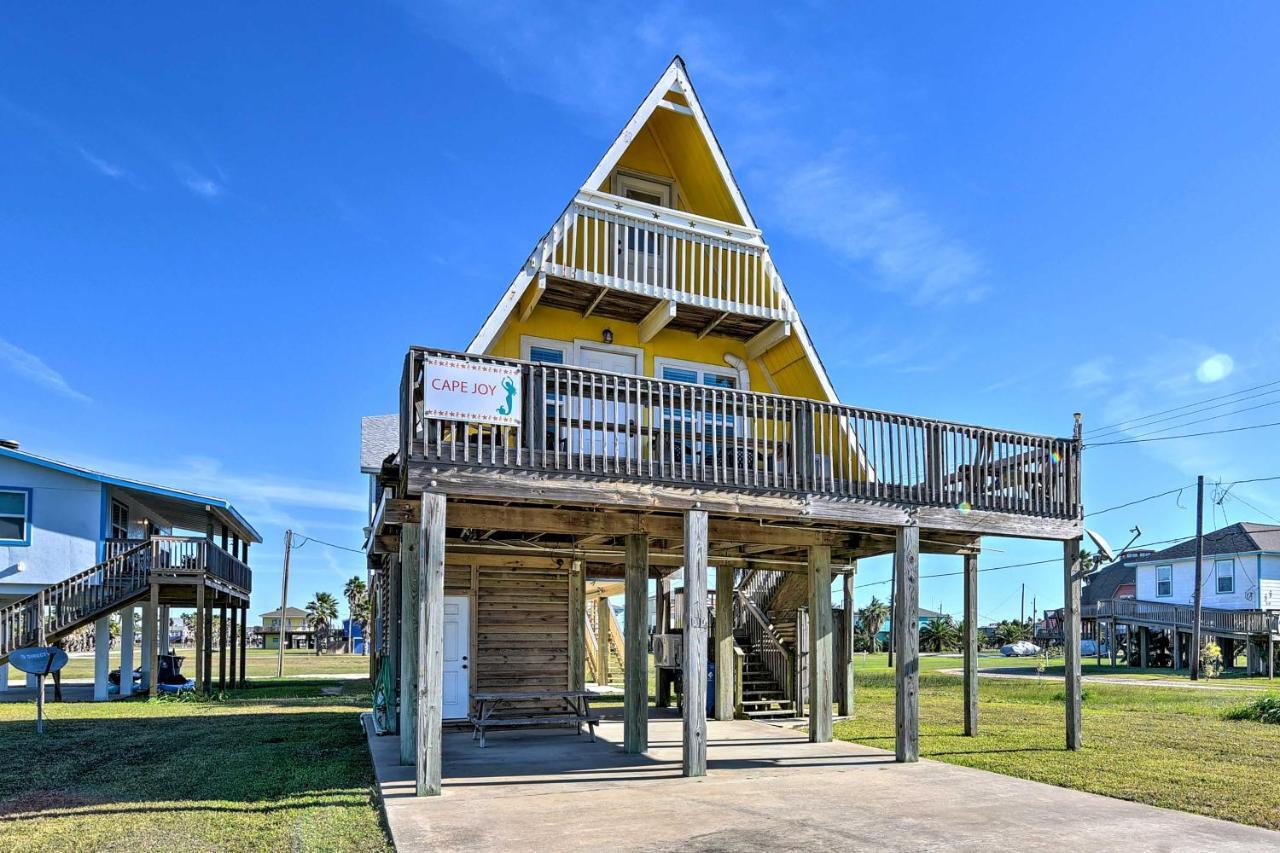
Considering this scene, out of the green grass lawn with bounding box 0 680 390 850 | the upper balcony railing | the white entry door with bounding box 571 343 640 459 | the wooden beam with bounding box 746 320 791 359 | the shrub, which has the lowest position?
the shrub

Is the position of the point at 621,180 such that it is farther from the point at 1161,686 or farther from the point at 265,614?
the point at 265,614

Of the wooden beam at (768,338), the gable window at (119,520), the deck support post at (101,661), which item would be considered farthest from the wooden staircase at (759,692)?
the gable window at (119,520)

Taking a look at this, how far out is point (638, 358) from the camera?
16.0 m

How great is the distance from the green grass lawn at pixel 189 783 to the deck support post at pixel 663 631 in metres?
6.28

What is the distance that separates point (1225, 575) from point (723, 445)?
47309 millimetres

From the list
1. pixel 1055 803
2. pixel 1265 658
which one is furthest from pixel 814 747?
pixel 1265 658

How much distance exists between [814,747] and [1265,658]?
124 ft

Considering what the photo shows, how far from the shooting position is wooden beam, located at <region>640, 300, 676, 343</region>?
589 inches

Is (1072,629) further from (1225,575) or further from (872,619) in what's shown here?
(872,619)

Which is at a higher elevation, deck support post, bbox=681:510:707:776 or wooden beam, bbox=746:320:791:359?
wooden beam, bbox=746:320:791:359

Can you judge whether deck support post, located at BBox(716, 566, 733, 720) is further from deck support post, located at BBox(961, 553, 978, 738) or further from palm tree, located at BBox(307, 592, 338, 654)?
palm tree, located at BBox(307, 592, 338, 654)

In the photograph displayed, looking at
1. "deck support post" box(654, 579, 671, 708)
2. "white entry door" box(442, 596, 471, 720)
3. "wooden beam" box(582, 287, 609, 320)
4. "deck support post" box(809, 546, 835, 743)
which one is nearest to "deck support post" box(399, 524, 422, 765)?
"white entry door" box(442, 596, 471, 720)

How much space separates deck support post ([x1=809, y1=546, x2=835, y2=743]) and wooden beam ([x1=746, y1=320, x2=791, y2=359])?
3.35m

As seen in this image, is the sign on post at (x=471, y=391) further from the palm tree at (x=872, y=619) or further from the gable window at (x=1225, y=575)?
the palm tree at (x=872, y=619)
